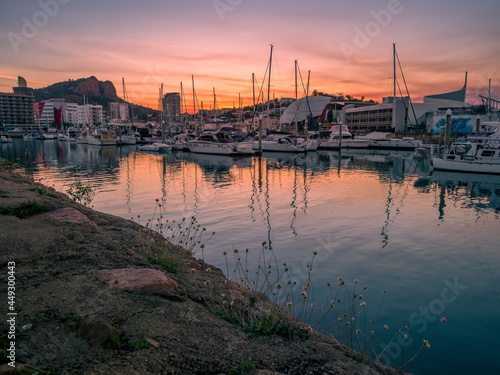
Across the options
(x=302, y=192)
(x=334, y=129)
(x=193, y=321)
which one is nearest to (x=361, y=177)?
(x=302, y=192)

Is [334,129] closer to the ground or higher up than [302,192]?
higher up

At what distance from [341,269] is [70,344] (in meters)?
7.04

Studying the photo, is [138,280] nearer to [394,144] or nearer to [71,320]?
[71,320]

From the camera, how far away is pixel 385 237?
37.8 feet

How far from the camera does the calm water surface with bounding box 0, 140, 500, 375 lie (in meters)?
6.17

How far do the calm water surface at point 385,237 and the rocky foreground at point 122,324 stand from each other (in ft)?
8.24

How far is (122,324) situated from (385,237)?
10.1 meters

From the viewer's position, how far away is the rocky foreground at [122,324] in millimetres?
2957

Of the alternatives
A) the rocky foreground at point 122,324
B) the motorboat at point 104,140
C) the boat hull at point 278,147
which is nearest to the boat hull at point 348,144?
the boat hull at point 278,147

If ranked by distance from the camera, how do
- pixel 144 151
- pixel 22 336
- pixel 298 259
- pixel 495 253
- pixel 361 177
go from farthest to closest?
pixel 144 151 → pixel 361 177 → pixel 495 253 → pixel 298 259 → pixel 22 336

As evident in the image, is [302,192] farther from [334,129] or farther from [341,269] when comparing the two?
[334,129]

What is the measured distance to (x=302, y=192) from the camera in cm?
2064

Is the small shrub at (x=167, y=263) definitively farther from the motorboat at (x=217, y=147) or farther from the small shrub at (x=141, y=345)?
the motorboat at (x=217, y=147)

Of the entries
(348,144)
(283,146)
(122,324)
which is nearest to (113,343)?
(122,324)
